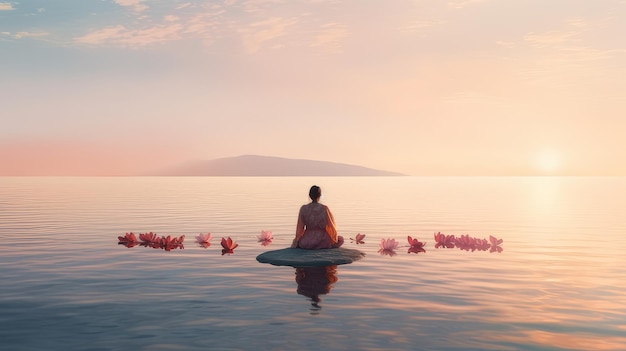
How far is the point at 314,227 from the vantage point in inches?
767

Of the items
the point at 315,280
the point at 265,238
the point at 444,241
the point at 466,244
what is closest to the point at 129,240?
the point at 265,238

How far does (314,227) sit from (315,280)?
3.63 m

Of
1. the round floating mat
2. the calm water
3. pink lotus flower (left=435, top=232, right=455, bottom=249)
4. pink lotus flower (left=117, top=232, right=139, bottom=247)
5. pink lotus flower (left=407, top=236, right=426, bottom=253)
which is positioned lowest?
the calm water

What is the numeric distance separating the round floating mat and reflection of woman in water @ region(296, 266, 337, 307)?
0.74 feet

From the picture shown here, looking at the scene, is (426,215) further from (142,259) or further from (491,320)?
(491,320)

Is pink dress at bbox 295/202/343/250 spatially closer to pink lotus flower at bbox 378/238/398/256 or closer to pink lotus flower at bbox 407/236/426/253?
pink lotus flower at bbox 378/238/398/256

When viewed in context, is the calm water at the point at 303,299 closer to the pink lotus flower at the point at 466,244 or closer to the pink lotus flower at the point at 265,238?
the pink lotus flower at the point at 265,238

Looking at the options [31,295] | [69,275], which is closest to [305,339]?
[31,295]

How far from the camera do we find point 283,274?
1703 cm

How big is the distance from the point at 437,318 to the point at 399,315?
77 centimetres

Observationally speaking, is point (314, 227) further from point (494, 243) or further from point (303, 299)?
point (494, 243)

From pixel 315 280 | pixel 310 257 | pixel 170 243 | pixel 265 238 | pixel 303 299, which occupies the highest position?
pixel 265 238

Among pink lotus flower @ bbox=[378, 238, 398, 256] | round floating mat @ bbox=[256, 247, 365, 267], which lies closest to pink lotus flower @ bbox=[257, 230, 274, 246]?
pink lotus flower @ bbox=[378, 238, 398, 256]

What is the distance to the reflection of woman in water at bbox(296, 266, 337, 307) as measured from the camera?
1420 cm
